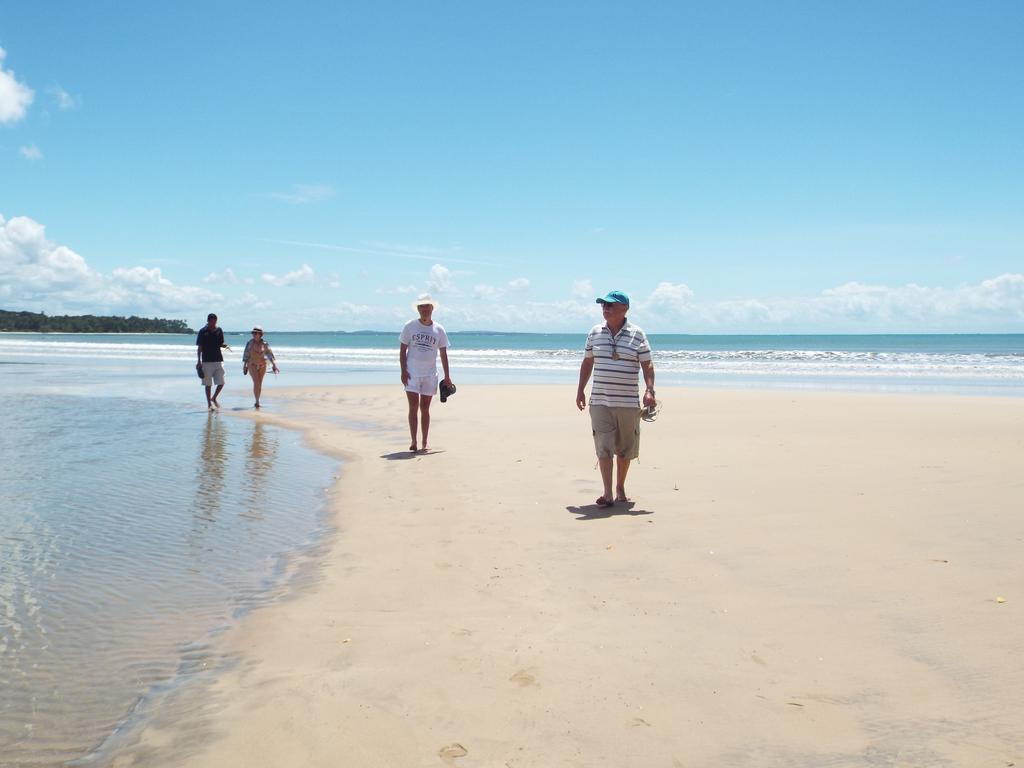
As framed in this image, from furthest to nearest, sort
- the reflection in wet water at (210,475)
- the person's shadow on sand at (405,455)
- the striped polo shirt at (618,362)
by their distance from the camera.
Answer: the person's shadow on sand at (405,455) < the striped polo shirt at (618,362) < the reflection in wet water at (210,475)

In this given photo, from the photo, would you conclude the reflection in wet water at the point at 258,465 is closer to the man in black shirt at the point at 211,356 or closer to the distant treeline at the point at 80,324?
the man in black shirt at the point at 211,356

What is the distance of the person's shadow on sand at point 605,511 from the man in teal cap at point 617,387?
64 millimetres

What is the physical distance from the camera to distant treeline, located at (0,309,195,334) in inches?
4619

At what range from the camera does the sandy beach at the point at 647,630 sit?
9.21 ft

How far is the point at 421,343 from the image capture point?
32.4 ft

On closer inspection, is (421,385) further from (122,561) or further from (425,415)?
(122,561)

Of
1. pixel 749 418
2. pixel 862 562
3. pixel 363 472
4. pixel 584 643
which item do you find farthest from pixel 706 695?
pixel 749 418

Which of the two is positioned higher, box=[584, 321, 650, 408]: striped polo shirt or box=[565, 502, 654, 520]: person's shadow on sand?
box=[584, 321, 650, 408]: striped polo shirt

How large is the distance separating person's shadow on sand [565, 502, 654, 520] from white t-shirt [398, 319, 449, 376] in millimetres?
3894

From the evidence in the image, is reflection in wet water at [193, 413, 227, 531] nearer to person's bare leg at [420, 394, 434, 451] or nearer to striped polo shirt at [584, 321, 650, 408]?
person's bare leg at [420, 394, 434, 451]

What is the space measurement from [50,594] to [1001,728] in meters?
4.82

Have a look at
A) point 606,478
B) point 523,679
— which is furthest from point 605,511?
point 523,679

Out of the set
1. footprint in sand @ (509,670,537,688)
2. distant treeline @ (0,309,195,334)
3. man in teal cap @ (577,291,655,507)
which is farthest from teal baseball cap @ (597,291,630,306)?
distant treeline @ (0,309,195,334)

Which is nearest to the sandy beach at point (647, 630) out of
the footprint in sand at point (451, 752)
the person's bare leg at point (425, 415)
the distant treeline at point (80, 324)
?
the footprint in sand at point (451, 752)
